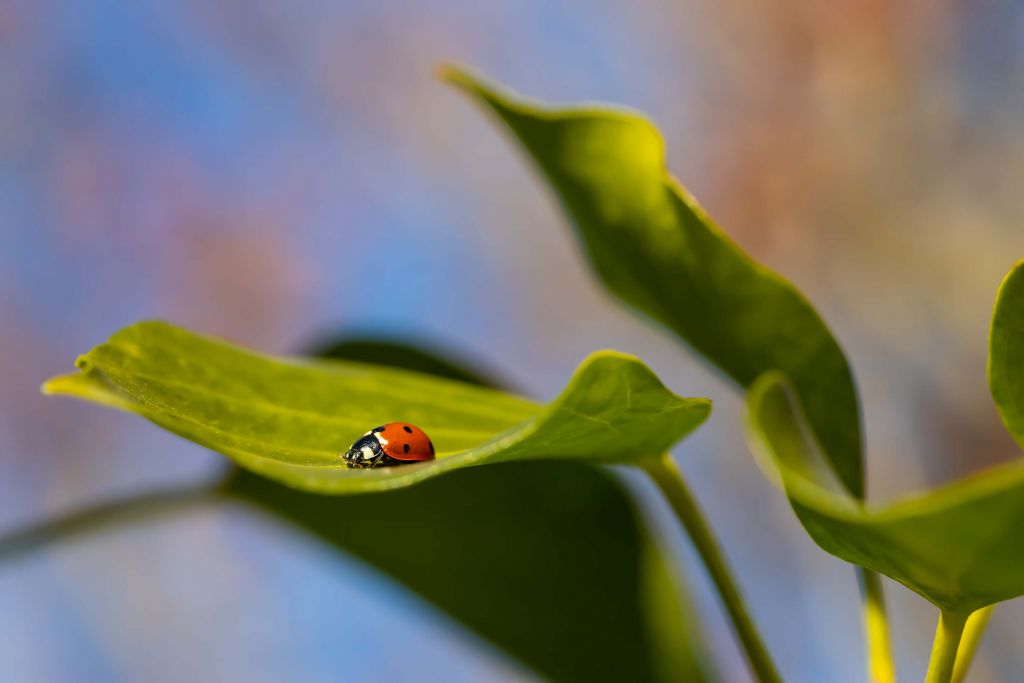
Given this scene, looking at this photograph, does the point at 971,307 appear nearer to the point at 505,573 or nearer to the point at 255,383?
the point at 505,573

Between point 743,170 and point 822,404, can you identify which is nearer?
point 822,404

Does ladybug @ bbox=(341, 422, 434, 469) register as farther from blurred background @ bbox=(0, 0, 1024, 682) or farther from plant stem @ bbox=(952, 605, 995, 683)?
blurred background @ bbox=(0, 0, 1024, 682)

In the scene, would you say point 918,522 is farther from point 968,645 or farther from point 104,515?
point 104,515

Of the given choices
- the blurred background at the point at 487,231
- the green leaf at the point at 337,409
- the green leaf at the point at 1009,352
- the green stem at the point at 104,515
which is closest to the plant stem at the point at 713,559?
the green leaf at the point at 337,409

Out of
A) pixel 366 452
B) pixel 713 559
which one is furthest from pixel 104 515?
pixel 713 559

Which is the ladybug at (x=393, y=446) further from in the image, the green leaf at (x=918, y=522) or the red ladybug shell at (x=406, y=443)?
the green leaf at (x=918, y=522)

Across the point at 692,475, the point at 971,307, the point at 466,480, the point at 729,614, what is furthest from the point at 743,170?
the point at 729,614
